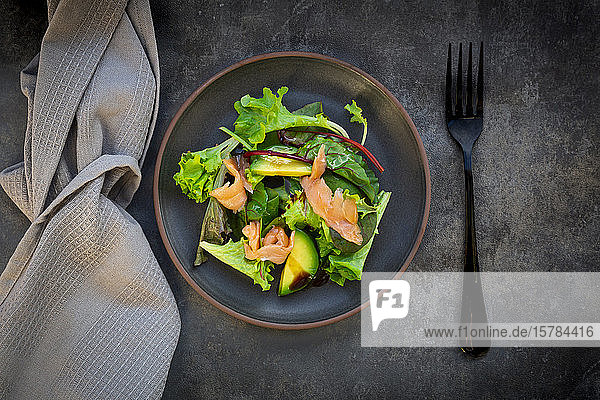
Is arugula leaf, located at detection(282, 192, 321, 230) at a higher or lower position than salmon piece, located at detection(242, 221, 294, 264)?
higher

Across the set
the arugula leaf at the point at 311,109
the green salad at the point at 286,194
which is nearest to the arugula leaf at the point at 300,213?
the green salad at the point at 286,194

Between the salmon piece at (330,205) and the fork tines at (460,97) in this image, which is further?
the fork tines at (460,97)

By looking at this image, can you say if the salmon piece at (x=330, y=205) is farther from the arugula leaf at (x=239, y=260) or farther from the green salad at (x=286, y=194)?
the arugula leaf at (x=239, y=260)

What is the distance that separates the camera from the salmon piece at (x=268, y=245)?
1.09 metres

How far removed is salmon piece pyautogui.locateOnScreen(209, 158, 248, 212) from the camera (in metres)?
1.10

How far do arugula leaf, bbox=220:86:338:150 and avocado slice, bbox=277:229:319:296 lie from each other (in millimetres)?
241

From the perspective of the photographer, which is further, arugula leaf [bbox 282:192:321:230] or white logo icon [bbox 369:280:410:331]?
white logo icon [bbox 369:280:410:331]

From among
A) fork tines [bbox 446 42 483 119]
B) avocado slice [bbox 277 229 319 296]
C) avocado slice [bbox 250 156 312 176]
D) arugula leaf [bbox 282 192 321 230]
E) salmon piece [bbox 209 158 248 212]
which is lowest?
avocado slice [bbox 277 229 319 296]

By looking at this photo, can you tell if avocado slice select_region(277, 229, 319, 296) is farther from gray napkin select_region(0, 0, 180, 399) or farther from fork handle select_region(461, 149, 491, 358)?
fork handle select_region(461, 149, 491, 358)

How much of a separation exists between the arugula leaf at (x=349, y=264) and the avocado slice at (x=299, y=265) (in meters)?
0.04

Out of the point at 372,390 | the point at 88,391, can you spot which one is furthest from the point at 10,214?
the point at 372,390

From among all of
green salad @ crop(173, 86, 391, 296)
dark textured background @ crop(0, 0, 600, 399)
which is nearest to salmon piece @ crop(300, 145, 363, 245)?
green salad @ crop(173, 86, 391, 296)

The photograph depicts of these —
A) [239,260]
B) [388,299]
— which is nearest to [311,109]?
[239,260]

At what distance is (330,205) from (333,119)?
10.3 inches
